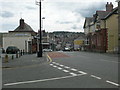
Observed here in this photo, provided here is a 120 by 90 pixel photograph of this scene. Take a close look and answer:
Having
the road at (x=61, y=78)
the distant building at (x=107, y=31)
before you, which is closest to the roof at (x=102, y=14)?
the distant building at (x=107, y=31)

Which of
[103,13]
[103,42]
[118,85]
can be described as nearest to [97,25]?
[103,13]

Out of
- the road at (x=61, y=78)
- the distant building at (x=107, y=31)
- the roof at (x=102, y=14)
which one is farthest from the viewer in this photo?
the roof at (x=102, y=14)

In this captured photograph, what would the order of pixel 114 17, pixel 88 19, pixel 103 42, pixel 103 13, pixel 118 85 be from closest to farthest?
pixel 118 85 → pixel 114 17 → pixel 103 42 → pixel 103 13 → pixel 88 19

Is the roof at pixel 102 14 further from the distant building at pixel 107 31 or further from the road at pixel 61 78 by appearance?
the road at pixel 61 78

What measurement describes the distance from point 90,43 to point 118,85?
213 ft

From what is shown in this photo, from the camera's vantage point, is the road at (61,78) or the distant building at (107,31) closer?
the road at (61,78)

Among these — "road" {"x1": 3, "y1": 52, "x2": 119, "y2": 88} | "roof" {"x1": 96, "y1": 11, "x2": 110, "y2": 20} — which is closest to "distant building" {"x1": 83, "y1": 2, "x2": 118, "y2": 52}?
"roof" {"x1": 96, "y1": 11, "x2": 110, "y2": 20}

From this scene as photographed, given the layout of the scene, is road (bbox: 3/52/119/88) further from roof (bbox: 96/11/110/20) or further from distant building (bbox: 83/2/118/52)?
roof (bbox: 96/11/110/20)

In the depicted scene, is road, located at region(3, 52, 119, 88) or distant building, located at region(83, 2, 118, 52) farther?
distant building, located at region(83, 2, 118, 52)

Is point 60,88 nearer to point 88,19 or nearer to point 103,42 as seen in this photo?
point 103,42

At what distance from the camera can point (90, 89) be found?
860 centimetres

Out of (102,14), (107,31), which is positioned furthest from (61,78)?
(102,14)

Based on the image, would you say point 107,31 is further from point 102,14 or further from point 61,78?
point 61,78

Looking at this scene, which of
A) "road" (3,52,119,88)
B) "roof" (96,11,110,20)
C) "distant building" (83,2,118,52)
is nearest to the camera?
"road" (3,52,119,88)
